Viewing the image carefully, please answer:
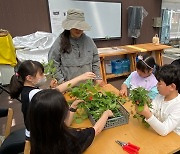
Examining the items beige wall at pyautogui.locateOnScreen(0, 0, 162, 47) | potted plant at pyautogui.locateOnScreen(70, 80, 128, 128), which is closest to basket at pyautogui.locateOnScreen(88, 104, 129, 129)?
potted plant at pyautogui.locateOnScreen(70, 80, 128, 128)

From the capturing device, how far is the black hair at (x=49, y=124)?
0.77 meters

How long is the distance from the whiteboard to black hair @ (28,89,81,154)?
3285 mm

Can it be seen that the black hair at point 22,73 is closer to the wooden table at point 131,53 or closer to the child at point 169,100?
the child at point 169,100

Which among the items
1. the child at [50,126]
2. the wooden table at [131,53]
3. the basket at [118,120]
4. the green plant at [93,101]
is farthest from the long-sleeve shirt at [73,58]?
the wooden table at [131,53]

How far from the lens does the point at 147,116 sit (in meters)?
1.03

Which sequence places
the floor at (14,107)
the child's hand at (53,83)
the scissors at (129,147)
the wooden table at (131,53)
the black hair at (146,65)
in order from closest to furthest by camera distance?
1. the scissors at (129,147)
2. the child's hand at (53,83)
3. the black hair at (146,65)
4. the floor at (14,107)
5. the wooden table at (131,53)

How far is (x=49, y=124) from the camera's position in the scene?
780 millimetres

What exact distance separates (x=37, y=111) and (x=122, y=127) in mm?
589

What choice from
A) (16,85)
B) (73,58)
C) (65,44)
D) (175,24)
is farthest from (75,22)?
(175,24)

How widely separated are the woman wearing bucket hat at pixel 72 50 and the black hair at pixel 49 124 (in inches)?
33.7

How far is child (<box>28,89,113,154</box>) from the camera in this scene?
773 mm

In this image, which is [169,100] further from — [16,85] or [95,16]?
[95,16]

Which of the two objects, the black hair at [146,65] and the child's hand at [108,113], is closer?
the child's hand at [108,113]

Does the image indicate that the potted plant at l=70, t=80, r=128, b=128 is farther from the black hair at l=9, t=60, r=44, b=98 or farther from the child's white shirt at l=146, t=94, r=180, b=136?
the black hair at l=9, t=60, r=44, b=98
